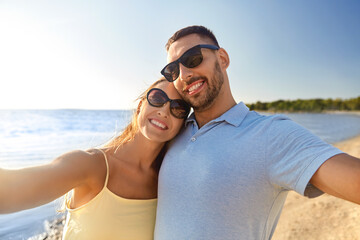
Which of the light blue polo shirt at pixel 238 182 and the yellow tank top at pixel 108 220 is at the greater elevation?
the light blue polo shirt at pixel 238 182

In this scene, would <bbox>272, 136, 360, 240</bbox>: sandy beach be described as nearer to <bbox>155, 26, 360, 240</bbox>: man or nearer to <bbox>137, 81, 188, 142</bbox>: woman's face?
<bbox>155, 26, 360, 240</bbox>: man

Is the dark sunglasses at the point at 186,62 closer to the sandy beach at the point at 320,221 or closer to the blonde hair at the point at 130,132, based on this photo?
the blonde hair at the point at 130,132

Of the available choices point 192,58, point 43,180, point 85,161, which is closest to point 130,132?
point 85,161

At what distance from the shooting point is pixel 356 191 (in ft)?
4.89

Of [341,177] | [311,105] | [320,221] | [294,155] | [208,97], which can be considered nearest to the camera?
[341,177]

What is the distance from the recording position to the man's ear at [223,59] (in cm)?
295

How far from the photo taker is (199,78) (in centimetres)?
268

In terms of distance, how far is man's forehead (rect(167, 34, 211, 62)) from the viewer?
277cm

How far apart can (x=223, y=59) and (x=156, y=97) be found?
904 millimetres

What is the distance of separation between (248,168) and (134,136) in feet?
4.36

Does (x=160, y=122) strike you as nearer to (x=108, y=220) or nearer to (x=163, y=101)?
(x=163, y=101)

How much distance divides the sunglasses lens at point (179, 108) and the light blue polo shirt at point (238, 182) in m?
0.58

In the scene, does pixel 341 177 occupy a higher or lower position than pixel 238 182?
higher

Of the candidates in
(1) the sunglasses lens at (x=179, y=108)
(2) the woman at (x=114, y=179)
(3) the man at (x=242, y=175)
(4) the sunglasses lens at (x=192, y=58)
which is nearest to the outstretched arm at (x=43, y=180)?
(2) the woman at (x=114, y=179)
